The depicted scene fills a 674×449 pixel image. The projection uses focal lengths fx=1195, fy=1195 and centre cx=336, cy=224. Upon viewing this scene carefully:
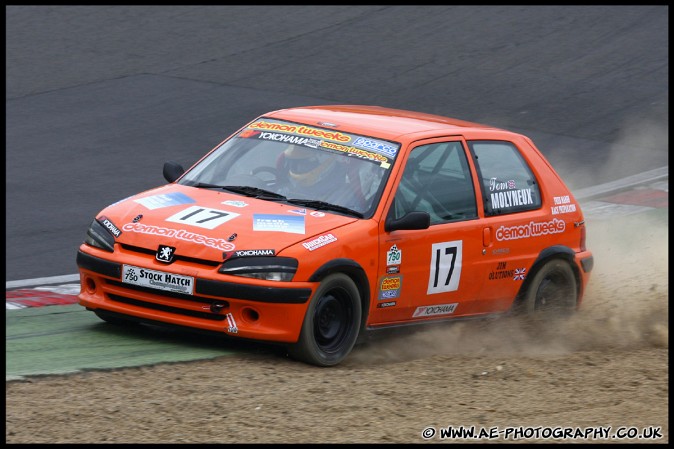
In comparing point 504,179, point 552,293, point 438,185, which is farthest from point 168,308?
point 552,293

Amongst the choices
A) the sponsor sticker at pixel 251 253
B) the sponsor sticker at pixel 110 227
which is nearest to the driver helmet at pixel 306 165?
the sponsor sticker at pixel 251 253

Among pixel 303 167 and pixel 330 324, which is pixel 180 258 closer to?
pixel 330 324

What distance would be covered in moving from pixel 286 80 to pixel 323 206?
10810mm

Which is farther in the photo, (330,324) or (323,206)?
(323,206)

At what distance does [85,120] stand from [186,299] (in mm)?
9019

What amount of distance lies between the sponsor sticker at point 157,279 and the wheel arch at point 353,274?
766mm

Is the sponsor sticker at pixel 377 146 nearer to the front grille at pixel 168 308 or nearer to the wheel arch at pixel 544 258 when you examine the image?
A: the wheel arch at pixel 544 258

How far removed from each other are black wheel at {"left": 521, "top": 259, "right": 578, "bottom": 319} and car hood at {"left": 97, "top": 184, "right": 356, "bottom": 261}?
6.67 ft

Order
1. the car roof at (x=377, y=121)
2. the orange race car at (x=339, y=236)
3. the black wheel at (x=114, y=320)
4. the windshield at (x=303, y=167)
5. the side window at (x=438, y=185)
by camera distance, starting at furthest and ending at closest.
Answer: the car roof at (x=377, y=121), the side window at (x=438, y=185), the windshield at (x=303, y=167), the black wheel at (x=114, y=320), the orange race car at (x=339, y=236)

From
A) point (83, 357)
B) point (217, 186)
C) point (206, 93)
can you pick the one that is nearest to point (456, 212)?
point (217, 186)

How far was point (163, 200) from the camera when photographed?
809 cm

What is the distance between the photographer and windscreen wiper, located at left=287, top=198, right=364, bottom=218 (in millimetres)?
7922

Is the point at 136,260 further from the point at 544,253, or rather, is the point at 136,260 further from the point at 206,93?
the point at 206,93

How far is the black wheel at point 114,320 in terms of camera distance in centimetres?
Result: 781
